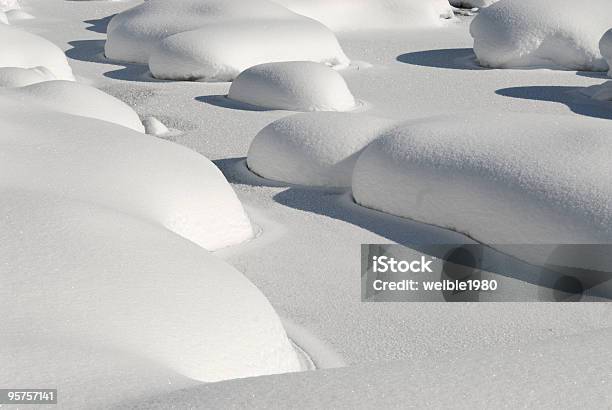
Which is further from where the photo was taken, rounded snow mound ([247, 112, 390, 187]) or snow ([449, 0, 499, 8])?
snow ([449, 0, 499, 8])

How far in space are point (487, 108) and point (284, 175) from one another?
197 cm

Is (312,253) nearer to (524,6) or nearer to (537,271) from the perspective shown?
(537,271)

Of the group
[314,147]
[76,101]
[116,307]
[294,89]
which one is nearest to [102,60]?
[294,89]

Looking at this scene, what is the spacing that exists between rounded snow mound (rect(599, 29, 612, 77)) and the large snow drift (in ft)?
5.84

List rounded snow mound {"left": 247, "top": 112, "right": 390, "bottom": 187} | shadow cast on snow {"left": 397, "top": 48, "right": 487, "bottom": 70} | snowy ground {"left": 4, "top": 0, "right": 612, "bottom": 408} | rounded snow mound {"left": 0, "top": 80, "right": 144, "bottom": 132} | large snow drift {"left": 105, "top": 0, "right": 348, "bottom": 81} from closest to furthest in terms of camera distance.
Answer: snowy ground {"left": 4, "top": 0, "right": 612, "bottom": 408} → rounded snow mound {"left": 247, "top": 112, "right": 390, "bottom": 187} → rounded snow mound {"left": 0, "top": 80, "right": 144, "bottom": 132} → large snow drift {"left": 105, "top": 0, "right": 348, "bottom": 81} → shadow cast on snow {"left": 397, "top": 48, "right": 487, "bottom": 70}

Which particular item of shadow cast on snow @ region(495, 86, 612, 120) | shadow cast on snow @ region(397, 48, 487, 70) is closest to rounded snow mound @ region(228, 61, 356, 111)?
shadow cast on snow @ region(495, 86, 612, 120)

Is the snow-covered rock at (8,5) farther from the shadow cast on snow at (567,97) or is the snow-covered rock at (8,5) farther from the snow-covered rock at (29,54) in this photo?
the shadow cast on snow at (567,97)

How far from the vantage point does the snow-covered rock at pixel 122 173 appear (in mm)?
2908

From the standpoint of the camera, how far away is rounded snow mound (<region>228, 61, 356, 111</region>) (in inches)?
210

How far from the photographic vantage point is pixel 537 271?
3.07 meters

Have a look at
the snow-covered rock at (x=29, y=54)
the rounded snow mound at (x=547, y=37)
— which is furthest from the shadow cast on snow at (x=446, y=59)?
the snow-covered rock at (x=29, y=54)

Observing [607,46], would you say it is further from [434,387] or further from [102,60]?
[434,387]

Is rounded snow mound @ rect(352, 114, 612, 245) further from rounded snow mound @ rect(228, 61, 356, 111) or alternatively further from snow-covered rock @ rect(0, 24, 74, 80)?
snow-covered rock @ rect(0, 24, 74, 80)

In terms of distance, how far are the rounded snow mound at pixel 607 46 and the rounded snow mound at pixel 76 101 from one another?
338 cm
